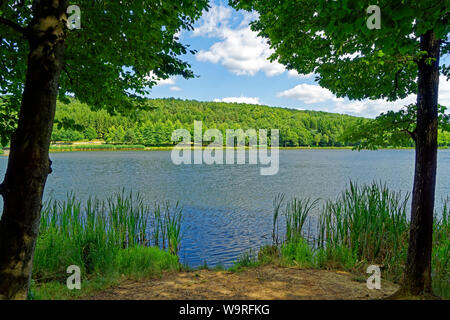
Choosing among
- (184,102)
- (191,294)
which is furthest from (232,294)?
(184,102)

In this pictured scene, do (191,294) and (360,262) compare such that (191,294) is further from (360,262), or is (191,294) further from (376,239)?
(376,239)

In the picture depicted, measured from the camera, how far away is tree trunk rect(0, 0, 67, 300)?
275cm

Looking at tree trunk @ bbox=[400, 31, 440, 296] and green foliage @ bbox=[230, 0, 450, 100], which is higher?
green foliage @ bbox=[230, 0, 450, 100]

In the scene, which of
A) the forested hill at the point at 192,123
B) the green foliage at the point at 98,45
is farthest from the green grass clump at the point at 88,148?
the green foliage at the point at 98,45

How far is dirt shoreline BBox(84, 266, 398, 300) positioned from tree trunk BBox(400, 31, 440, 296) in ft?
2.03

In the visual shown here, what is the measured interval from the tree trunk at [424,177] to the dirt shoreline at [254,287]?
0.62 metres

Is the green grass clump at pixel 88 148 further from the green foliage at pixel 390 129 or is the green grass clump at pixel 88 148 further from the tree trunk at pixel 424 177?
the tree trunk at pixel 424 177

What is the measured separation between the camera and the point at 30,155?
110 inches

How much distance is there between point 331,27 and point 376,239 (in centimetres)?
594

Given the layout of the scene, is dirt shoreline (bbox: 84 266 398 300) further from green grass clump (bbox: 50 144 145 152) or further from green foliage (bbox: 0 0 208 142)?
green grass clump (bbox: 50 144 145 152)

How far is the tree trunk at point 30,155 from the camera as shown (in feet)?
9.01

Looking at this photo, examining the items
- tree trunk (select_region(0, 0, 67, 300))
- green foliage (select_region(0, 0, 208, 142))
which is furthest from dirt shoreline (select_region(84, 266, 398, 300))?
green foliage (select_region(0, 0, 208, 142))

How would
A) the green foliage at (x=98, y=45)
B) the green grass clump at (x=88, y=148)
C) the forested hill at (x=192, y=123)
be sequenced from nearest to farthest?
the green foliage at (x=98, y=45) → the green grass clump at (x=88, y=148) → the forested hill at (x=192, y=123)

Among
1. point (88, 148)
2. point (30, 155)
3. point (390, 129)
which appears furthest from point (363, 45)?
point (88, 148)
